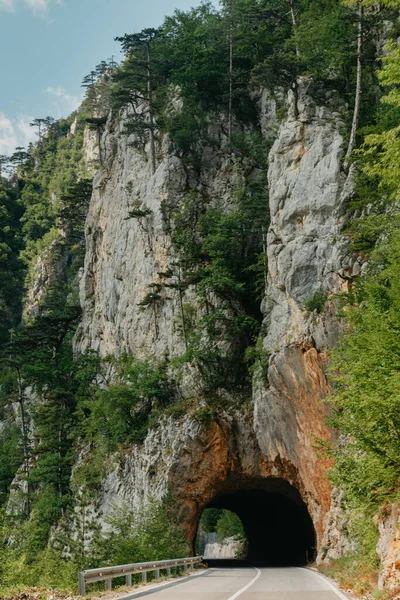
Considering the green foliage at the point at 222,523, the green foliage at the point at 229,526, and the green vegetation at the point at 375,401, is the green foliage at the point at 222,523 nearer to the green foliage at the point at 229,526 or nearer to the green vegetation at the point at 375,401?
the green foliage at the point at 229,526

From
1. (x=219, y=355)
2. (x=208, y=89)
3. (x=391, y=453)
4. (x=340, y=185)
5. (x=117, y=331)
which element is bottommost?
(x=391, y=453)

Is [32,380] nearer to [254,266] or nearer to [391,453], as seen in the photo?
[254,266]

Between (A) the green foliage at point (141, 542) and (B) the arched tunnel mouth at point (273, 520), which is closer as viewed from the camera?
(A) the green foliage at point (141, 542)

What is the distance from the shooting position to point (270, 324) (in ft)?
95.6

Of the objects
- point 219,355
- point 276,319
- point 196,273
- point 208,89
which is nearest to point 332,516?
point 276,319

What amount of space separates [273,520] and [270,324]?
2273 cm

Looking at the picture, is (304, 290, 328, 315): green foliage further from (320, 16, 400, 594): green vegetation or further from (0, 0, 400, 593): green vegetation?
(320, 16, 400, 594): green vegetation

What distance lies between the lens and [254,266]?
32188 millimetres

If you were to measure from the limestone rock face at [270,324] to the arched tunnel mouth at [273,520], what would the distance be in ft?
8.73

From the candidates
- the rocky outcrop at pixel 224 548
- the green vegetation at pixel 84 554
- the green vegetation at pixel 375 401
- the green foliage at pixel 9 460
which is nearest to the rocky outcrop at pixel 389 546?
the green vegetation at pixel 375 401

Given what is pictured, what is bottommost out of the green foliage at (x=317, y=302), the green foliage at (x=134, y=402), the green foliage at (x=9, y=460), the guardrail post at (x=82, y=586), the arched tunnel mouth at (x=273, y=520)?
the arched tunnel mouth at (x=273, y=520)

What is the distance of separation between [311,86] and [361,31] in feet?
11.0

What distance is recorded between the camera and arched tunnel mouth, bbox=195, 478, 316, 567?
3369 cm

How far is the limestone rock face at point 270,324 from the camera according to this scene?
25245 millimetres
